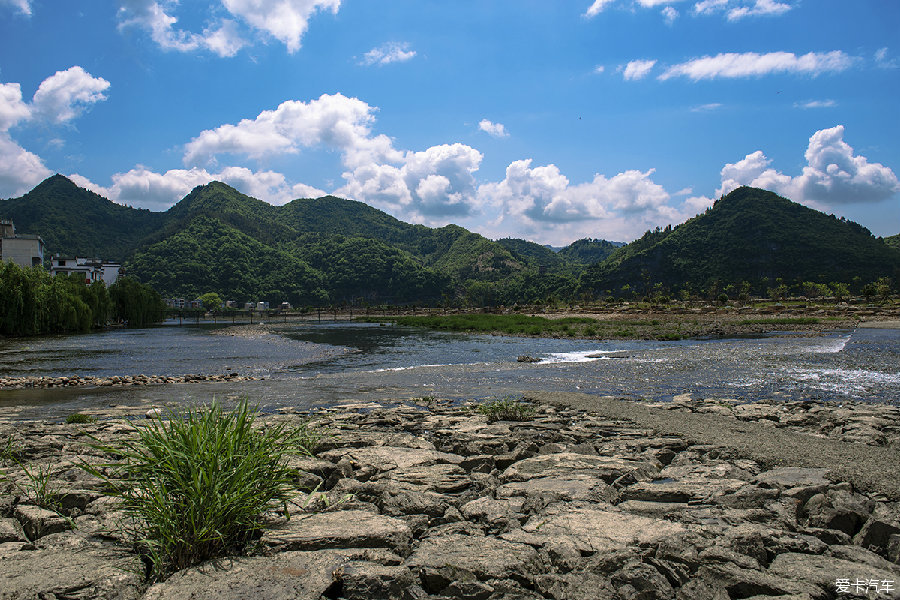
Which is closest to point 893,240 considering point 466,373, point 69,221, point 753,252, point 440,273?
point 753,252

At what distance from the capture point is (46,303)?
50.0 m

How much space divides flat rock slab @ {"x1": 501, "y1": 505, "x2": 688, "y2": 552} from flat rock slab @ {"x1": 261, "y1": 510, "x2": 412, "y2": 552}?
3.27 feet

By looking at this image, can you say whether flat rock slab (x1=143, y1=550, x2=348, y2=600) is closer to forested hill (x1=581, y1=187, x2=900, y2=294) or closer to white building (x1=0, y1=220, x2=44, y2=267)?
white building (x1=0, y1=220, x2=44, y2=267)

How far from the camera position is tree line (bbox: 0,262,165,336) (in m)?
45.1

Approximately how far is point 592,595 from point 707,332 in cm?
4971

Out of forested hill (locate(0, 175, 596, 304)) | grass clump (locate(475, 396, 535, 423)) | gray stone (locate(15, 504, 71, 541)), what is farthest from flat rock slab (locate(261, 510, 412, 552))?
forested hill (locate(0, 175, 596, 304))

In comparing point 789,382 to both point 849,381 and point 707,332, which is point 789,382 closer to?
point 849,381

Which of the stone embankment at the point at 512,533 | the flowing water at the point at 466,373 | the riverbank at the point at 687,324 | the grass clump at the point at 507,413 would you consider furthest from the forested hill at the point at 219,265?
the stone embankment at the point at 512,533

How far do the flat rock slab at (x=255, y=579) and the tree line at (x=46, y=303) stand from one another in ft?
183

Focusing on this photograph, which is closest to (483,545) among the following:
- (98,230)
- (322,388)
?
(322,388)

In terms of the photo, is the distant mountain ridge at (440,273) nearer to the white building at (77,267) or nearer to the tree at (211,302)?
the tree at (211,302)

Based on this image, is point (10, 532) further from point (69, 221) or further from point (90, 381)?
point (69, 221)

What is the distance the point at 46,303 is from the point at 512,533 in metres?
61.8

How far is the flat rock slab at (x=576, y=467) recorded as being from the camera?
6.27 meters
